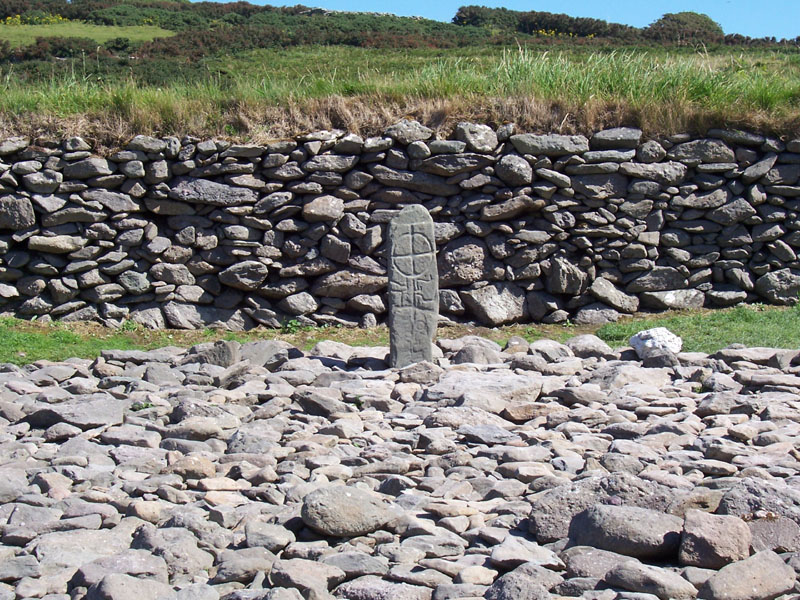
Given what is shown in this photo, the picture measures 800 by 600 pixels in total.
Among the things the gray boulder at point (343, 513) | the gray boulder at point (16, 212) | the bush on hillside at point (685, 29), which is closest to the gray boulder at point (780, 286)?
the gray boulder at point (343, 513)

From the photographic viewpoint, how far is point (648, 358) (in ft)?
22.0

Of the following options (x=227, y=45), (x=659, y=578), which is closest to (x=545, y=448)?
(x=659, y=578)

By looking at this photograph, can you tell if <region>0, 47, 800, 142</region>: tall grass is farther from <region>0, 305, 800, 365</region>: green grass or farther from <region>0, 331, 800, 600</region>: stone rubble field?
<region>0, 331, 800, 600</region>: stone rubble field

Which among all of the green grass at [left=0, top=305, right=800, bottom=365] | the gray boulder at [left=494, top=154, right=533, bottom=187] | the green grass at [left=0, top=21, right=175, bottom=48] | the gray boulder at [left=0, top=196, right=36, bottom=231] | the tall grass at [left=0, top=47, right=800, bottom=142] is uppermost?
the green grass at [left=0, top=21, right=175, bottom=48]

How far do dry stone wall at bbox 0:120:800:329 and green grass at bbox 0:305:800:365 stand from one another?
11.8 inches

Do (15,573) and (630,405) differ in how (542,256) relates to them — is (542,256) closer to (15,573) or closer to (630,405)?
(630,405)

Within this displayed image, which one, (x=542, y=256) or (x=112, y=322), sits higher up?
(x=542, y=256)

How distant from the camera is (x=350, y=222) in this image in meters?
9.65

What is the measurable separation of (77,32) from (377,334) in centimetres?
1780

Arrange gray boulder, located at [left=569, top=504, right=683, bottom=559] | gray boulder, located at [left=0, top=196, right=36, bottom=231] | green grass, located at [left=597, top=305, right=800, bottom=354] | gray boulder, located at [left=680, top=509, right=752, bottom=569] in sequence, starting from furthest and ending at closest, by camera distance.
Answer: gray boulder, located at [left=0, top=196, right=36, bottom=231] < green grass, located at [left=597, top=305, right=800, bottom=354] < gray boulder, located at [left=569, top=504, right=683, bottom=559] < gray boulder, located at [left=680, top=509, right=752, bottom=569]

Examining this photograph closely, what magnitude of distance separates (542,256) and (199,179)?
3.95 metres

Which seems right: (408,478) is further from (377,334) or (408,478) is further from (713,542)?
(377,334)

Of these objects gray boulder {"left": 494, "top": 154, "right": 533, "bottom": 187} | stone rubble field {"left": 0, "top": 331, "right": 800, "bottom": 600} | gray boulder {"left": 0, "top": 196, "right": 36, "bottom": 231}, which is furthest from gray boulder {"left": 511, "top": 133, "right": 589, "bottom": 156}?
gray boulder {"left": 0, "top": 196, "right": 36, "bottom": 231}

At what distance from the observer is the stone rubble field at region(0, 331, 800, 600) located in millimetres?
3201
